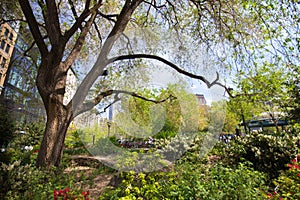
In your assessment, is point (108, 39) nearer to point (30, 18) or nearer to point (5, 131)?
point (30, 18)

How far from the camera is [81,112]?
4.42 meters

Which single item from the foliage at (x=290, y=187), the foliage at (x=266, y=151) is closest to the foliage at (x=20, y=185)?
the foliage at (x=290, y=187)

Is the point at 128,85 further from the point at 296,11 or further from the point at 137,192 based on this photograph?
the point at 296,11

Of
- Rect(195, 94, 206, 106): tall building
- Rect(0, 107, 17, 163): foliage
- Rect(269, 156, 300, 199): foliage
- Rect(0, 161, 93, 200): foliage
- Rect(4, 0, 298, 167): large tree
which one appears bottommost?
Rect(269, 156, 300, 199): foliage

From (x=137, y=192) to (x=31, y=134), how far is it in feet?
36.1

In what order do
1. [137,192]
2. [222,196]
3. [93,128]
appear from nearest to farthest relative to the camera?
1. [222,196]
2. [137,192]
3. [93,128]

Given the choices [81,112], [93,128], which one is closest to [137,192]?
[93,128]

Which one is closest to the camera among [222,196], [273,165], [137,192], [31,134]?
[222,196]

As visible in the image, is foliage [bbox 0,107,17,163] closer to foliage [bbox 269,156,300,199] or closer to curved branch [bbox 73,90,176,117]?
curved branch [bbox 73,90,176,117]

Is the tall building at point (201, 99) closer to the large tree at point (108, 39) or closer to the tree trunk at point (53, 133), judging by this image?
the large tree at point (108, 39)

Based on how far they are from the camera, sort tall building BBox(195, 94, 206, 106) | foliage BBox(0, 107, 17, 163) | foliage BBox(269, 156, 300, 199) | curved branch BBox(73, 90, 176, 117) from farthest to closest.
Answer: foliage BBox(0, 107, 17, 163), curved branch BBox(73, 90, 176, 117), tall building BBox(195, 94, 206, 106), foliage BBox(269, 156, 300, 199)

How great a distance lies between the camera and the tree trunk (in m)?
3.82

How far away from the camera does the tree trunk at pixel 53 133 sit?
382 centimetres

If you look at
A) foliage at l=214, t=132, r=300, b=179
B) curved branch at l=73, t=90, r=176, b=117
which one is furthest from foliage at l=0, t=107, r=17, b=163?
foliage at l=214, t=132, r=300, b=179
